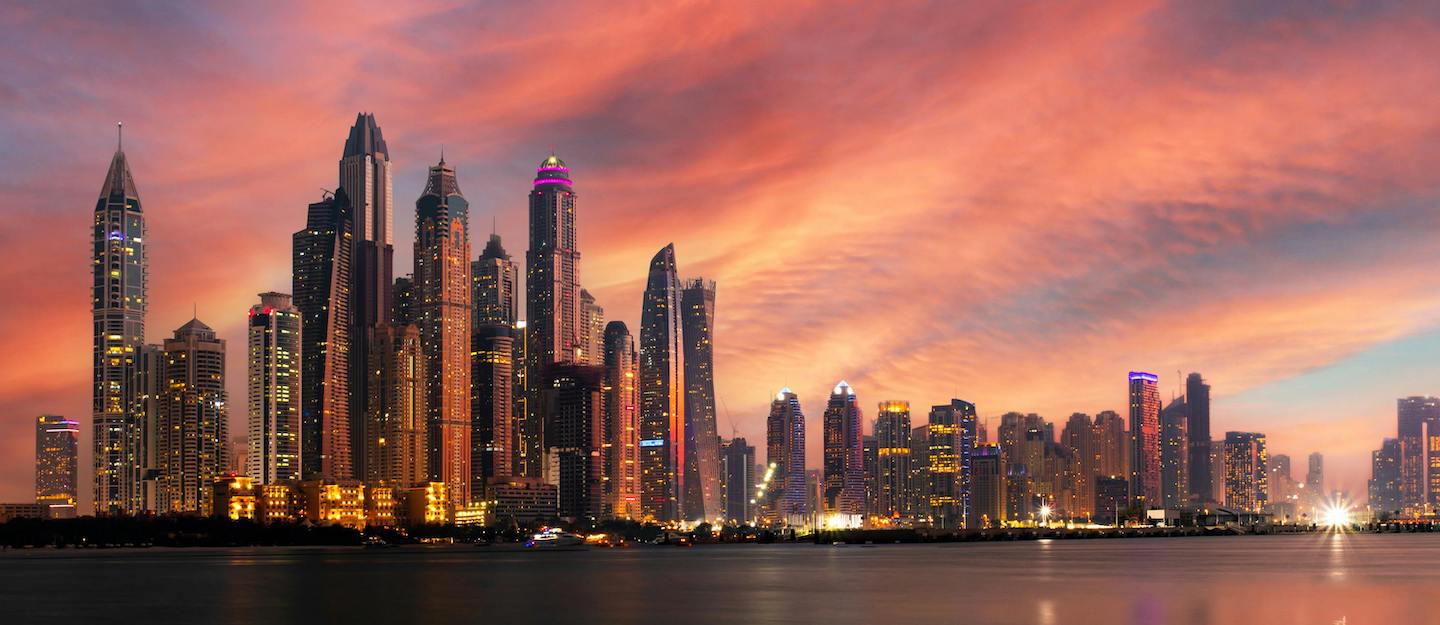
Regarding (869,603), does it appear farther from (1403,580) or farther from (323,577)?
(323,577)

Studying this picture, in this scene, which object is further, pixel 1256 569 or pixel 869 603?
pixel 1256 569

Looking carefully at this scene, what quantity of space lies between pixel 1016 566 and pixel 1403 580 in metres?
47.6

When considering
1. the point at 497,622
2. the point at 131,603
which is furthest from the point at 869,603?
the point at 131,603

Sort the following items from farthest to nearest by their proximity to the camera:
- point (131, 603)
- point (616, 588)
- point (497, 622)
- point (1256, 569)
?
point (1256, 569), point (616, 588), point (131, 603), point (497, 622)

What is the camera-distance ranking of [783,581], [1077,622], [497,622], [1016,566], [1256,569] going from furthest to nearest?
[1016,566]
[1256,569]
[783,581]
[497,622]
[1077,622]

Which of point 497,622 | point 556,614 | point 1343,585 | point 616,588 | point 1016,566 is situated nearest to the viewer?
point 497,622

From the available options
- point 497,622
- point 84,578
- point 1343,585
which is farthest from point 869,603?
point 84,578

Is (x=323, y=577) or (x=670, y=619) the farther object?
(x=323, y=577)

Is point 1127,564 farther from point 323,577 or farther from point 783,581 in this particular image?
point 323,577

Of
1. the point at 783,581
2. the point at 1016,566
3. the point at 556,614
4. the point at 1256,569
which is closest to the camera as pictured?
the point at 556,614

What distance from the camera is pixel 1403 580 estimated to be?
363 feet

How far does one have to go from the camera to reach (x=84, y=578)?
140m

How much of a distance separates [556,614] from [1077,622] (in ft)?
95.6

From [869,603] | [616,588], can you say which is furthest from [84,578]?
[869,603]
